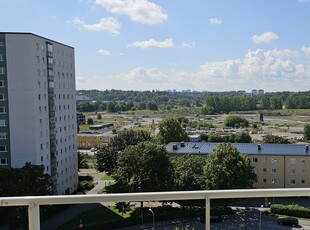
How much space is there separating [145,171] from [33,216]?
20950 mm

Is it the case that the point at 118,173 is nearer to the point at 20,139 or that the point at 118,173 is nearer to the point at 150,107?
the point at 20,139

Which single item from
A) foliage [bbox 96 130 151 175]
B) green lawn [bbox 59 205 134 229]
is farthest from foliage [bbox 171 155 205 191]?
green lawn [bbox 59 205 134 229]

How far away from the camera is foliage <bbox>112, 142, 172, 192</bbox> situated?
2216cm

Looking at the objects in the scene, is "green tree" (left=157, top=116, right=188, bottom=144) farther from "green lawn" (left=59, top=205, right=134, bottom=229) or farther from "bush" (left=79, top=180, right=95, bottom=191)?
"green lawn" (left=59, top=205, right=134, bottom=229)

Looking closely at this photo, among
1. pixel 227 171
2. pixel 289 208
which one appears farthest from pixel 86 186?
pixel 289 208

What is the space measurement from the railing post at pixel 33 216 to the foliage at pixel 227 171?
2139 cm

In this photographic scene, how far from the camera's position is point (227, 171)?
75.4 feet

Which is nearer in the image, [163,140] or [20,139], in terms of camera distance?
[20,139]

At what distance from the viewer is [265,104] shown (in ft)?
458

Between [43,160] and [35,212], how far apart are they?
24196 millimetres

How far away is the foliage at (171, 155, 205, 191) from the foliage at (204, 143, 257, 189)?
0.57 m

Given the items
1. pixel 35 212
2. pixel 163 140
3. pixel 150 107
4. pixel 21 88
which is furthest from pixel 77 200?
pixel 150 107

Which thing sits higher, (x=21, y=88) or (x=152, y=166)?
(x=21, y=88)

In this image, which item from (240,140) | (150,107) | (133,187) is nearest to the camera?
(133,187)
